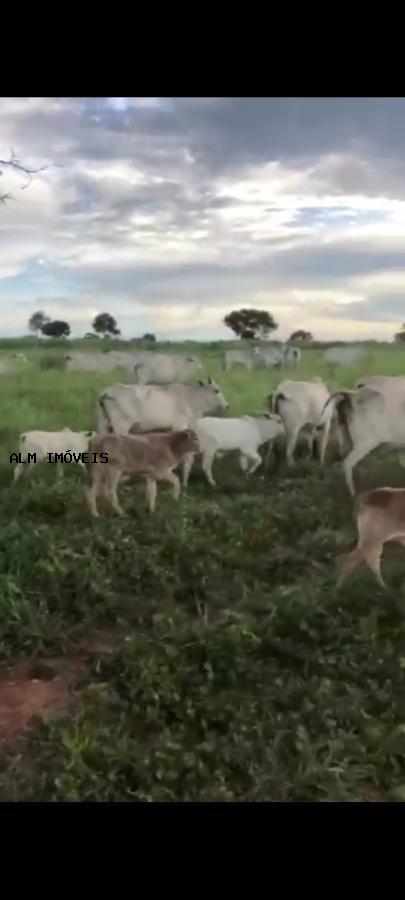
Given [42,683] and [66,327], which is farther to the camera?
[66,327]

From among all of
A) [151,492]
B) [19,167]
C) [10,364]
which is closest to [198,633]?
[151,492]

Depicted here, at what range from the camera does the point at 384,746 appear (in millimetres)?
2025

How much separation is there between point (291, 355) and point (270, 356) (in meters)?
0.05

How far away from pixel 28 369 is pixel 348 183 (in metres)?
0.91

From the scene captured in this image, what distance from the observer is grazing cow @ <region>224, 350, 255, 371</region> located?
222cm

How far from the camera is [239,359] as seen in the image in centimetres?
223

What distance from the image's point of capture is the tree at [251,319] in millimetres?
2188

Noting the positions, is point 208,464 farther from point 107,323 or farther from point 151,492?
point 107,323

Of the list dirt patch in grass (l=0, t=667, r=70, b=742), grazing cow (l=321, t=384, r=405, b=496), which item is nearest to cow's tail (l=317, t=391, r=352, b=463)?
grazing cow (l=321, t=384, r=405, b=496)

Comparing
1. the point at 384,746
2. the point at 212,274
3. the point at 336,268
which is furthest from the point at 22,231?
the point at 384,746

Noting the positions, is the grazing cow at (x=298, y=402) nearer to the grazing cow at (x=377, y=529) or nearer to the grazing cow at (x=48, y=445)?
the grazing cow at (x=377, y=529)

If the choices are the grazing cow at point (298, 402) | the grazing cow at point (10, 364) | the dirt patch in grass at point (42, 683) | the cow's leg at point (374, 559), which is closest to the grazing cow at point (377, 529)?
the cow's leg at point (374, 559)

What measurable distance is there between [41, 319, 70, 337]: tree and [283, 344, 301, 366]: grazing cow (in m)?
0.54
